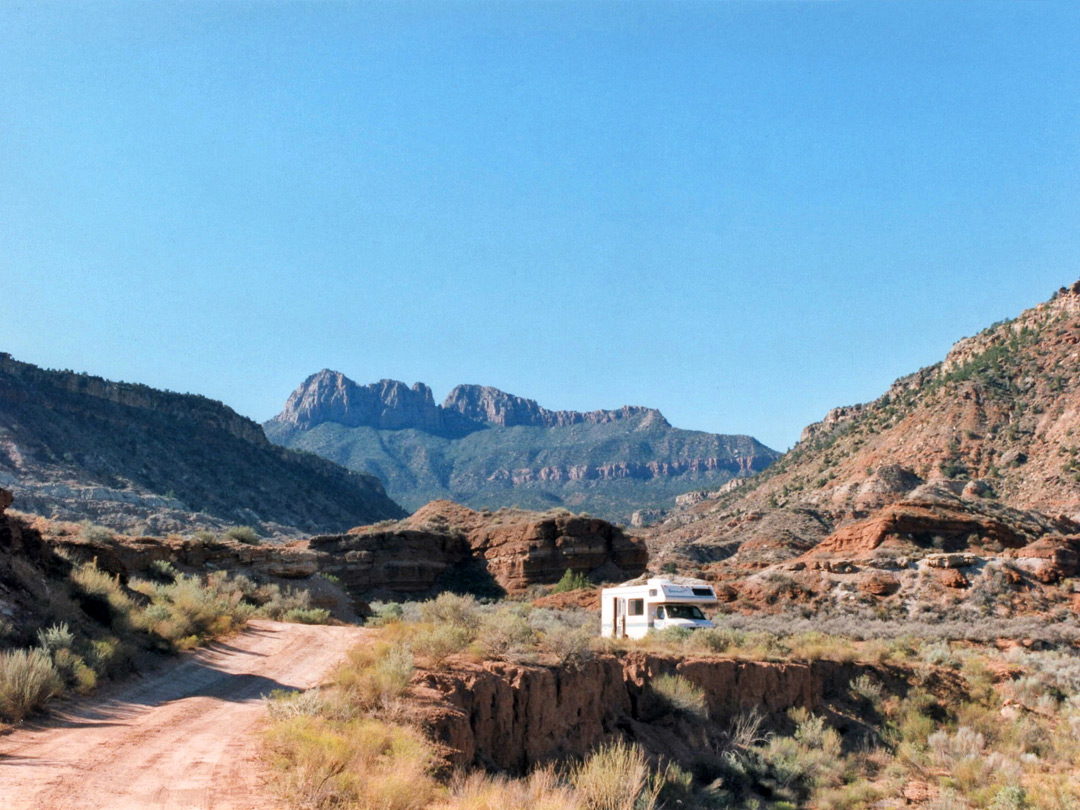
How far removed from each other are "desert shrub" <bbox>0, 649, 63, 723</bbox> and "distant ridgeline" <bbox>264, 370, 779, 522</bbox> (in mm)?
119997

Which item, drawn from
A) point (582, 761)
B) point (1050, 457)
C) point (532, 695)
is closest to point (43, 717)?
point (532, 695)

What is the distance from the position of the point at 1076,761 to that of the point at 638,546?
31.8 metres

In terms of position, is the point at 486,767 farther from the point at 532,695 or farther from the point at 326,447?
the point at 326,447

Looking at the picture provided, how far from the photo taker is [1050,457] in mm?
63719

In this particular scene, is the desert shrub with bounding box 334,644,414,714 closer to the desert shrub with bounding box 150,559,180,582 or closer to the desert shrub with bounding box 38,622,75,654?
the desert shrub with bounding box 38,622,75,654

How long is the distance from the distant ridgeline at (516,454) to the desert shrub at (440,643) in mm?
115567

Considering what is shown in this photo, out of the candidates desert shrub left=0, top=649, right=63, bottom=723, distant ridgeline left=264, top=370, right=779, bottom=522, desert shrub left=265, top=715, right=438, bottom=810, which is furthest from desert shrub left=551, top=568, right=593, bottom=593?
distant ridgeline left=264, top=370, right=779, bottom=522

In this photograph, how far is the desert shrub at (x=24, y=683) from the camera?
9805mm

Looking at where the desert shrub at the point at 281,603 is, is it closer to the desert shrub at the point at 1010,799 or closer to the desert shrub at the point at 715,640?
the desert shrub at the point at 715,640

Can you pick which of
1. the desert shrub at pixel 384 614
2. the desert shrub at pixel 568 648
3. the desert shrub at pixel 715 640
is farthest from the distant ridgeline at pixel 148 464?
the desert shrub at pixel 568 648

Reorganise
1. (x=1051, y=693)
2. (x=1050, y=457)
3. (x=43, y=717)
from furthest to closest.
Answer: (x=1050, y=457), (x=1051, y=693), (x=43, y=717)

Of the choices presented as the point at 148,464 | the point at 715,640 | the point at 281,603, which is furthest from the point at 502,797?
the point at 148,464

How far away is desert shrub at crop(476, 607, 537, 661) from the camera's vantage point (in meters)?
14.6

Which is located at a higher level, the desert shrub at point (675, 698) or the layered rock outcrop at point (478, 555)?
the layered rock outcrop at point (478, 555)
